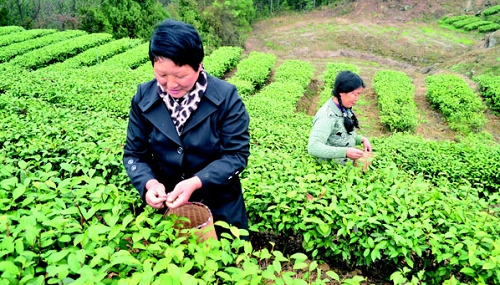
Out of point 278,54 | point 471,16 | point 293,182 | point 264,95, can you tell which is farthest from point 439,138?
point 471,16

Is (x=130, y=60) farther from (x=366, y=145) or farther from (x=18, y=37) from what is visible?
(x=366, y=145)

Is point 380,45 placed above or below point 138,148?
below

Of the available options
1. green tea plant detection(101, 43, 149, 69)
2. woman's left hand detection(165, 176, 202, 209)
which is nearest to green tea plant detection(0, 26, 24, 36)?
green tea plant detection(101, 43, 149, 69)

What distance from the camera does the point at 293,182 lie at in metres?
2.63

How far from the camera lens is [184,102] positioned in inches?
63.4

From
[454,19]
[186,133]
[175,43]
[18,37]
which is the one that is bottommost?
[454,19]

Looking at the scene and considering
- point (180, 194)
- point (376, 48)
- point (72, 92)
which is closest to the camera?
point (180, 194)

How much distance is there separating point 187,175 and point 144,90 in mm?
559

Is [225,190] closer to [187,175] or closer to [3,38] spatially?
[187,175]

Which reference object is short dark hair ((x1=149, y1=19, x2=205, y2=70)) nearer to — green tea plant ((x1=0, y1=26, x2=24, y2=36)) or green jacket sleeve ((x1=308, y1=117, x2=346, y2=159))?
green jacket sleeve ((x1=308, y1=117, x2=346, y2=159))

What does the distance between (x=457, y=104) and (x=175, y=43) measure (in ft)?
41.9

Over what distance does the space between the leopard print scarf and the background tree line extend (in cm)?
2051

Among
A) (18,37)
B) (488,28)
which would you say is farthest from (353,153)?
(488,28)

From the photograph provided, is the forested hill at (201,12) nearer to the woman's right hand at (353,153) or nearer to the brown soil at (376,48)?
the brown soil at (376,48)
